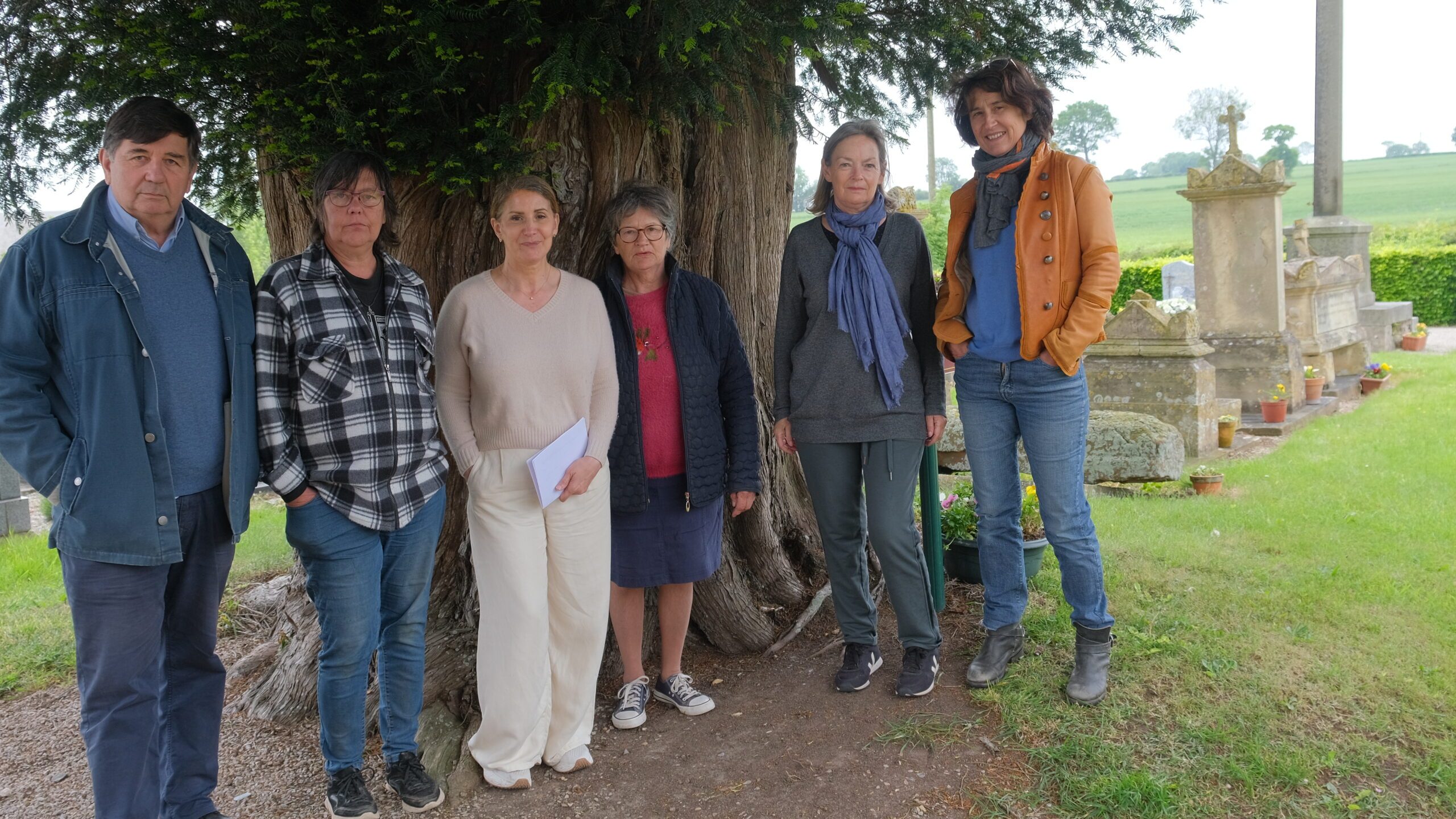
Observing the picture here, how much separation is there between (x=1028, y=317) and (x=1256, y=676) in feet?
5.44

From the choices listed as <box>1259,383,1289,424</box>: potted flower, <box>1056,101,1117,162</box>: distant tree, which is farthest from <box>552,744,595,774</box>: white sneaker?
<box>1056,101,1117,162</box>: distant tree

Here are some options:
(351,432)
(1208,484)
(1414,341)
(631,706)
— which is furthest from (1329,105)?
(351,432)

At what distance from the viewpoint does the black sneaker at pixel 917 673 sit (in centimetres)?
365

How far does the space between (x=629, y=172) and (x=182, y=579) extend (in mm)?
2079

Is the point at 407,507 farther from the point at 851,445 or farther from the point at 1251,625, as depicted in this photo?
the point at 1251,625

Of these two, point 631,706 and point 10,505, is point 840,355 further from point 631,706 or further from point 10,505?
point 10,505

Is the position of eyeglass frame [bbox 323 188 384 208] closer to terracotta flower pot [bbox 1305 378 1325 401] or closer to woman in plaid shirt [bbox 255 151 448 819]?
woman in plaid shirt [bbox 255 151 448 819]

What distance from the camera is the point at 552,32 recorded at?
324cm

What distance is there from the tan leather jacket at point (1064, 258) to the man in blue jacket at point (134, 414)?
238cm

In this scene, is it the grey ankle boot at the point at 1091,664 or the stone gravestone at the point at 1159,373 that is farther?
the stone gravestone at the point at 1159,373

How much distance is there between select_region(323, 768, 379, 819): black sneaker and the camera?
9.94 feet

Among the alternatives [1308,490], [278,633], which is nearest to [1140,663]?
[278,633]

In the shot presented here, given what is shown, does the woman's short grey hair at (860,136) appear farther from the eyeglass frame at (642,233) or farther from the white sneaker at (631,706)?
the white sneaker at (631,706)

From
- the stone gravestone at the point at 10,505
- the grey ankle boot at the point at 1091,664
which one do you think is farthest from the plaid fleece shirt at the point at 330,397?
the stone gravestone at the point at 10,505
